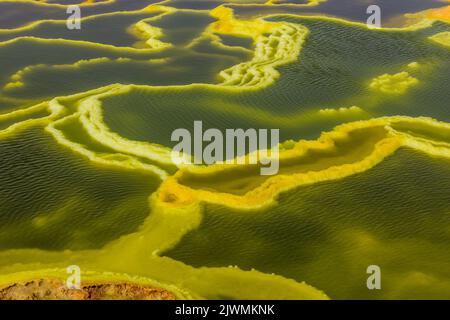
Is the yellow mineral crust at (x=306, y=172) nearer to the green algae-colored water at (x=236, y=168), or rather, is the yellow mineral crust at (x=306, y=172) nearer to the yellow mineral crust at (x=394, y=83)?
the green algae-colored water at (x=236, y=168)

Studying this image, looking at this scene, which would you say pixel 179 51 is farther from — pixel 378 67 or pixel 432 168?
pixel 432 168

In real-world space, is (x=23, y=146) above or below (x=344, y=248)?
above

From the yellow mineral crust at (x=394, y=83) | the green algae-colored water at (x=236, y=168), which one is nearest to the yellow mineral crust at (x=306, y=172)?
the green algae-colored water at (x=236, y=168)

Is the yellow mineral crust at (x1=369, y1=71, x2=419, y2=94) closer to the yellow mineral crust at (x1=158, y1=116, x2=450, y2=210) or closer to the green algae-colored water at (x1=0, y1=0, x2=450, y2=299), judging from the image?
the green algae-colored water at (x1=0, y1=0, x2=450, y2=299)

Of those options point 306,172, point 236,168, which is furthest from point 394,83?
point 236,168

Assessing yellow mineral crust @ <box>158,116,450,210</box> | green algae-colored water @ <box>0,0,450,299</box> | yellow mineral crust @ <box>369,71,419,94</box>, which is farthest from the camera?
yellow mineral crust @ <box>369,71,419,94</box>

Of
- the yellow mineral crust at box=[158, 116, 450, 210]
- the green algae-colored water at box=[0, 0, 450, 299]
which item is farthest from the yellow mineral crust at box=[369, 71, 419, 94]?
the yellow mineral crust at box=[158, 116, 450, 210]

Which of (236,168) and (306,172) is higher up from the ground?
(236,168)

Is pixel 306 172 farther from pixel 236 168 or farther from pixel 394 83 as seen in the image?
pixel 394 83

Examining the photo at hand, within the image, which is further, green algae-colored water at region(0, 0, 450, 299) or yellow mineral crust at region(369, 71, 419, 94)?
yellow mineral crust at region(369, 71, 419, 94)

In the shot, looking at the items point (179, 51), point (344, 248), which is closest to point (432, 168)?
point (344, 248)

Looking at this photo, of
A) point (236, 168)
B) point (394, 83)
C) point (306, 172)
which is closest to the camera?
point (306, 172)
